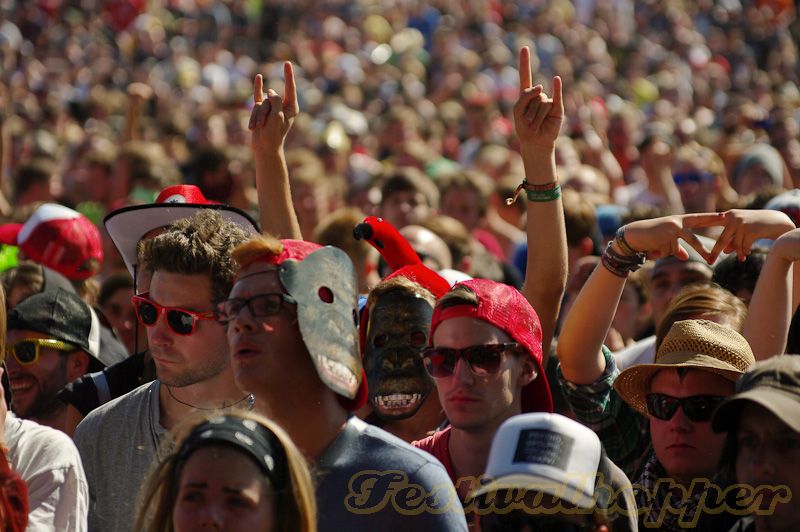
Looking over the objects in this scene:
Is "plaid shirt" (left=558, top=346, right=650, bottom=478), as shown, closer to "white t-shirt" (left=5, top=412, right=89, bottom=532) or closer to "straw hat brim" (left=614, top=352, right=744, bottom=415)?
"straw hat brim" (left=614, top=352, right=744, bottom=415)

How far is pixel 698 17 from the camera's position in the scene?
2528 cm

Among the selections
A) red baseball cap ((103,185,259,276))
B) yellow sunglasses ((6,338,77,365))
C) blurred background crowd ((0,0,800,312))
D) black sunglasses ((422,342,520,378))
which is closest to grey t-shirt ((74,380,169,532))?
red baseball cap ((103,185,259,276))

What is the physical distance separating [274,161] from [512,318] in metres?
1.40

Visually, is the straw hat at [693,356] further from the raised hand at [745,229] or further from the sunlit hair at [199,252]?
the sunlit hair at [199,252]

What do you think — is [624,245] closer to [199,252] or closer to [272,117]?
[199,252]

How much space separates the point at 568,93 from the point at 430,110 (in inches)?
61.3

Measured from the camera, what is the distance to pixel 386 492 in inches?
132

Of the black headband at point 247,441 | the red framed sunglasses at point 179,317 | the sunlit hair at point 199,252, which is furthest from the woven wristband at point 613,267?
the black headband at point 247,441

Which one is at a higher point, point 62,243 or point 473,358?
point 473,358

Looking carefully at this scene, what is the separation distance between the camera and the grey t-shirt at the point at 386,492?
3359 mm

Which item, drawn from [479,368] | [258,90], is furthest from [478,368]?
[258,90]

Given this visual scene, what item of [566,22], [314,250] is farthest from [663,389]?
[566,22]

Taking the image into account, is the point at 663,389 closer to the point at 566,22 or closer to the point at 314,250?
the point at 314,250

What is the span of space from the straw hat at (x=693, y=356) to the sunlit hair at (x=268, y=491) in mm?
1334
